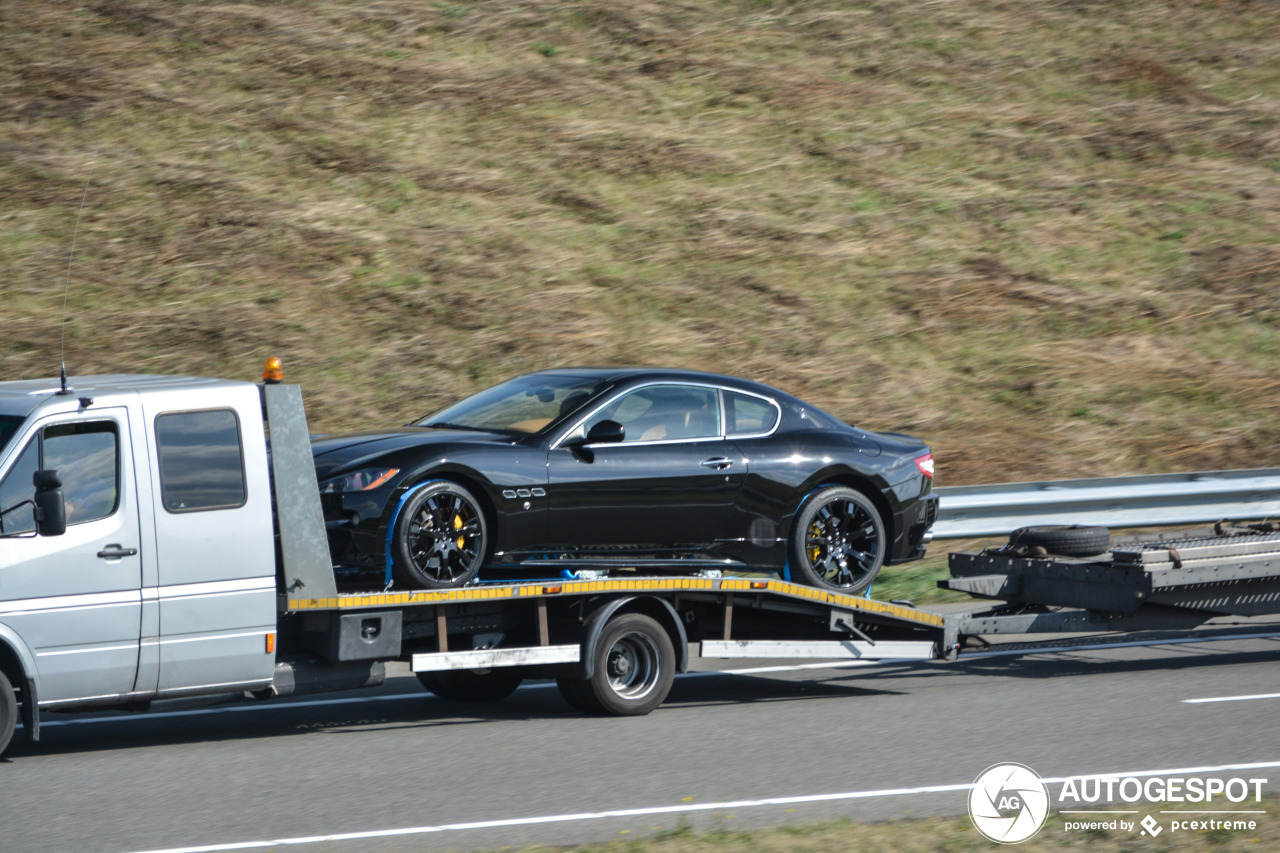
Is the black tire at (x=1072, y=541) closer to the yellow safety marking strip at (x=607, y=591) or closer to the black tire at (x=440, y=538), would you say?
the yellow safety marking strip at (x=607, y=591)

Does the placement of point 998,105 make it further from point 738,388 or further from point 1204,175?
point 738,388

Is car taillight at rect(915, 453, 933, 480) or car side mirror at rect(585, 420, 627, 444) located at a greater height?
car side mirror at rect(585, 420, 627, 444)

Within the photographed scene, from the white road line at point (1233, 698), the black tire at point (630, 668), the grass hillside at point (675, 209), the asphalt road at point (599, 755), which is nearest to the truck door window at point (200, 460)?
the asphalt road at point (599, 755)

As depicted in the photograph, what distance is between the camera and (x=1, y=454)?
23.5 ft

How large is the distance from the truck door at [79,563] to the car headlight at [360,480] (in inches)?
47.0

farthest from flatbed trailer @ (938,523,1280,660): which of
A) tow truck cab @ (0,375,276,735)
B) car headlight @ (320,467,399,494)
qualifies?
tow truck cab @ (0,375,276,735)

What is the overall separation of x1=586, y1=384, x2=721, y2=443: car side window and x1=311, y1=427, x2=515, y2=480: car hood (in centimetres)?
78

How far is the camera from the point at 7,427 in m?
7.29

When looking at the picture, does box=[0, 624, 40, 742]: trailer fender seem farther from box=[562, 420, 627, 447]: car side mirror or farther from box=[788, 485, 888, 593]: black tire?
box=[788, 485, 888, 593]: black tire

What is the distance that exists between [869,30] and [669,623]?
19.6m

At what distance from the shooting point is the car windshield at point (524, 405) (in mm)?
9266

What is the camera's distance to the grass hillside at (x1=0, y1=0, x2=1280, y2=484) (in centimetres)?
1720

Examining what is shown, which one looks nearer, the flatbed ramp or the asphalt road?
the asphalt road

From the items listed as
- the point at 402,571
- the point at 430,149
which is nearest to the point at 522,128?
the point at 430,149
